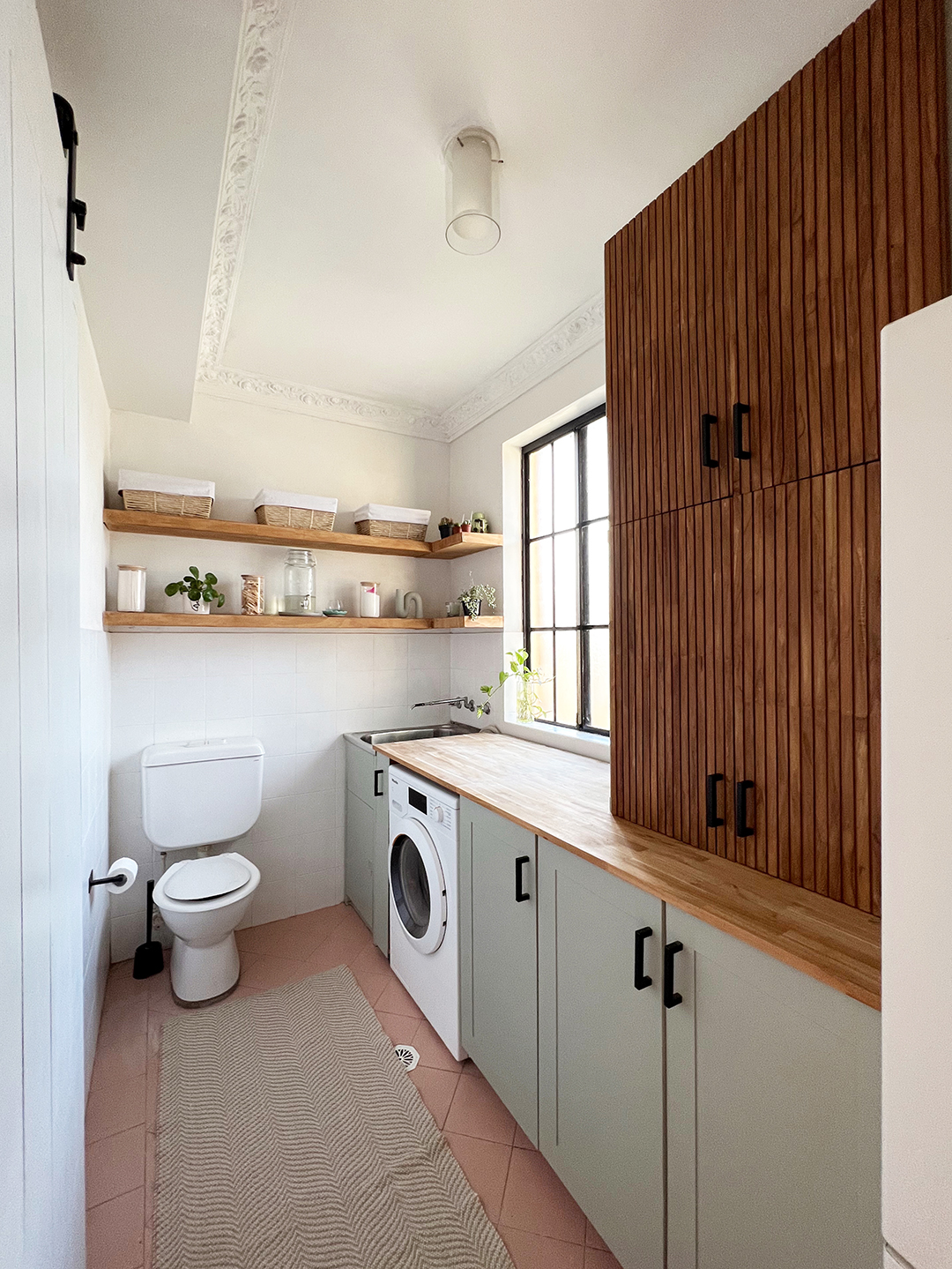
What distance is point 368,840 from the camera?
2.68 metres

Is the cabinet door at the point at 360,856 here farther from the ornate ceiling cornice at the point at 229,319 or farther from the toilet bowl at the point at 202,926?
the ornate ceiling cornice at the point at 229,319

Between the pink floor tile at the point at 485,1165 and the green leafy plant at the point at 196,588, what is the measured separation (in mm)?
2176

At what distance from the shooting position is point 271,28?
1215 millimetres

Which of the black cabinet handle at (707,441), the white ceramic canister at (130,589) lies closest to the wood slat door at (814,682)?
the black cabinet handle at (707,441)

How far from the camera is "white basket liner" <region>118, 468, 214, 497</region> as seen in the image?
94.0 inches

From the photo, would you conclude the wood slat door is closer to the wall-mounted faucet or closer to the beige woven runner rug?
the beige woven runner rug

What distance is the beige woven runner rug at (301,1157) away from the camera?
1.36m

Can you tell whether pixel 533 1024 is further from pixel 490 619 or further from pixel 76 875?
pixel 490 619

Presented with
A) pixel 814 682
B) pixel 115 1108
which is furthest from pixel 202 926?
pixel 814 682

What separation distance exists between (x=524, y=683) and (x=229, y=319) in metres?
2.04

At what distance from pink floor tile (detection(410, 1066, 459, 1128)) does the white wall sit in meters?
1.21

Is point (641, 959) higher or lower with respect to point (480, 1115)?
higher

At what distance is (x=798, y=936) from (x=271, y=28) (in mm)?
2015

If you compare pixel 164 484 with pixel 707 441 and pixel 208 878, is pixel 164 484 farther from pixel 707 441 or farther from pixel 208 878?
pixel 707 441
